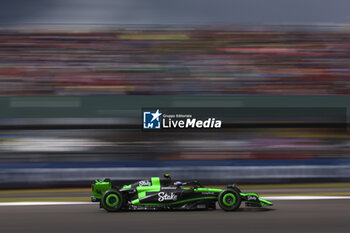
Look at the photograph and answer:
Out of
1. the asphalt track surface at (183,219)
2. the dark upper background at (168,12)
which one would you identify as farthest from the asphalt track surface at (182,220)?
the dark upper background at (168,12)

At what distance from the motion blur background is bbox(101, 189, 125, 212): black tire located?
12.5 ft

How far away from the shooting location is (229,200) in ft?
22.6

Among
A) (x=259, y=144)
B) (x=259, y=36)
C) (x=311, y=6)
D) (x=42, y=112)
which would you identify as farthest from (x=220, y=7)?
(x=42, y=112)

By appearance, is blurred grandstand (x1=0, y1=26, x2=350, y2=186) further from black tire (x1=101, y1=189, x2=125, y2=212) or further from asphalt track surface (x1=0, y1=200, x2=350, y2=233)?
black tire (x1=101, y1=189, x2=125, y2=212)

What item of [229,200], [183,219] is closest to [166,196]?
[183,219]

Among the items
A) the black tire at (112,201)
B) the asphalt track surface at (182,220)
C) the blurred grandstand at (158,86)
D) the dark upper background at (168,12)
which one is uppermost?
the dark upper background at (168,12)

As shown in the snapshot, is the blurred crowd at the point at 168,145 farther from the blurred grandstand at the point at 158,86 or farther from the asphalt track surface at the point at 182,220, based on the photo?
the asphalt track surface at the point at 182,220

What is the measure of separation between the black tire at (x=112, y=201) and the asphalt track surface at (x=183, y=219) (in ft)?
0.34

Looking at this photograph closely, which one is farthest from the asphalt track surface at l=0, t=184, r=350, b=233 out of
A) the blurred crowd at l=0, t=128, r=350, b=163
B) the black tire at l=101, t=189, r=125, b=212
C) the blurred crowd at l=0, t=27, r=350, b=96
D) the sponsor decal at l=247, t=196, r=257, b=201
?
the blurred crowd at l=0, t=27, r=350, b=96

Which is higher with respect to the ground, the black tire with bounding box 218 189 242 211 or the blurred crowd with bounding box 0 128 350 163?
the blurred crowd with bounding box 0 128 350 163

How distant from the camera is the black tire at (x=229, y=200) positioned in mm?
6848

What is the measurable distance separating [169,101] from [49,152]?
3.50 metres

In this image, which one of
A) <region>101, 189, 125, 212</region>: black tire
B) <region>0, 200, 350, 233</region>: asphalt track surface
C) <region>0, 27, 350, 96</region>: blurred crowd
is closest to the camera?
<region>0, 200, 350, 233</region>: asphalt track surface

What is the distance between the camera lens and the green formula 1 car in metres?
6.89
